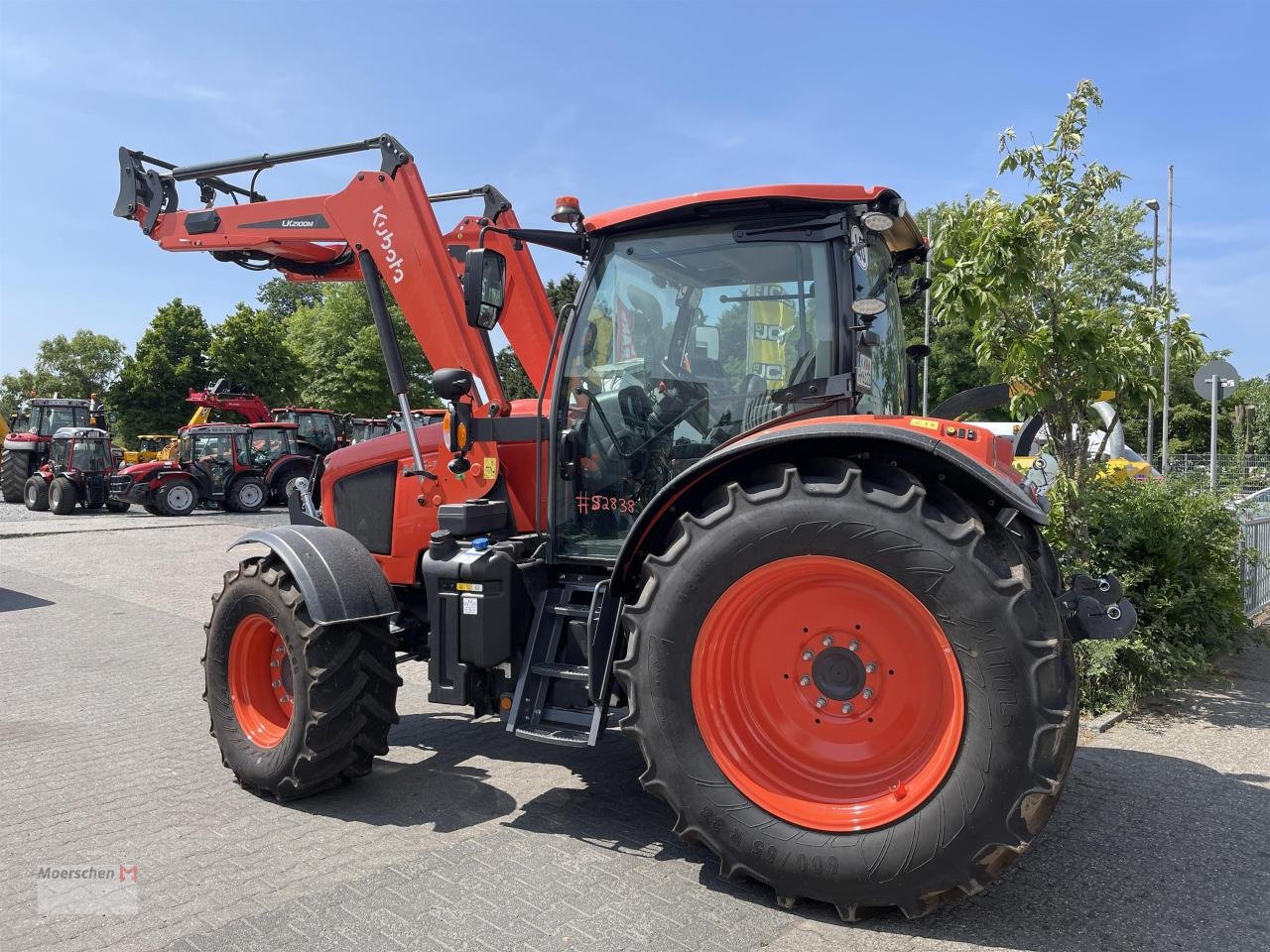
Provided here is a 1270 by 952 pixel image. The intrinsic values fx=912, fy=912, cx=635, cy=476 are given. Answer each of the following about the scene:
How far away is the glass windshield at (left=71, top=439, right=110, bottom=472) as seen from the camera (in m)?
21.5

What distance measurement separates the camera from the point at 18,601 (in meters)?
10.1

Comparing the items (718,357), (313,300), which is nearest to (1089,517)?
(718,357)

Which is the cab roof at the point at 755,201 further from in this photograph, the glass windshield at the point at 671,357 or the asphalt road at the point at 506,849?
the asphalt road at the point at 506,849

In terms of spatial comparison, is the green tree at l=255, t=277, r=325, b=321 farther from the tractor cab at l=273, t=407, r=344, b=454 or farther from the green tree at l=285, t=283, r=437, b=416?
the tractor cab at l=273, t=407, r=344, b=454

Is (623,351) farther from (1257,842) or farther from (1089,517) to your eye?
(1089,517)

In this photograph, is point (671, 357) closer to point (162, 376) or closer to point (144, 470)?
point (144, 470)

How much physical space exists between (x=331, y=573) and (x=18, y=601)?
8.15 meters

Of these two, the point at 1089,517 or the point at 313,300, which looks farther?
the point at 313,300

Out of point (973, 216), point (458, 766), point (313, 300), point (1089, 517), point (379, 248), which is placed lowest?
point (458, 766)

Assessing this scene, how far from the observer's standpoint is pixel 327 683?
3986 mm

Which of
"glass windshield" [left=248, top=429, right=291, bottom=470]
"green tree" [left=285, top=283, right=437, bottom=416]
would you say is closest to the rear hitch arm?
"glass windshield" [left=248, top=429, right=291, bottom=470]

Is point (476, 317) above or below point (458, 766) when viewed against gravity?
above

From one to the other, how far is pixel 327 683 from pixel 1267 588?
27.1ft

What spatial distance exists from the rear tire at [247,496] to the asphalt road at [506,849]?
1659 centimetres
